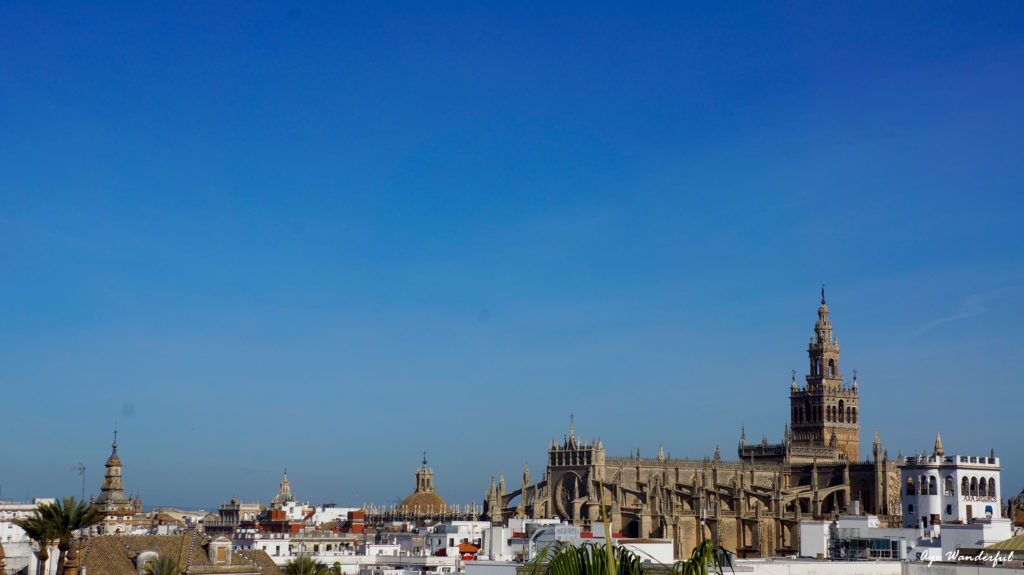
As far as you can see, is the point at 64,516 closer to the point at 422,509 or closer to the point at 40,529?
the point at 40,529

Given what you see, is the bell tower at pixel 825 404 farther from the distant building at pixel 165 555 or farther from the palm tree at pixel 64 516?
the palm tree at pixel 64 516

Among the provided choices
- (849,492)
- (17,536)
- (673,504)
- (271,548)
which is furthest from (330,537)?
(849,492)

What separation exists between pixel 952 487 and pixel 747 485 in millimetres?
37685

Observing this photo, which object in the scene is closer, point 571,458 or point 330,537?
point 330,537

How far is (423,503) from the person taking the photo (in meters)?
168

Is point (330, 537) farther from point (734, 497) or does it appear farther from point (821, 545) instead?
point (821, 545)

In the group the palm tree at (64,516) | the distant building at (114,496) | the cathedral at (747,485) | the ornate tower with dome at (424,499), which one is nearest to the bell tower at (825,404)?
the cathedral at (747,485)

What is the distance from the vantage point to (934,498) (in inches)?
3617

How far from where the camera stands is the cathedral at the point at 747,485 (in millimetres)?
110688

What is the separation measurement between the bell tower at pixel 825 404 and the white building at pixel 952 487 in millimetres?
48713

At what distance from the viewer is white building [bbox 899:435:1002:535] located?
9094cm

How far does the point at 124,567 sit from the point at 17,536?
22023 millimetres

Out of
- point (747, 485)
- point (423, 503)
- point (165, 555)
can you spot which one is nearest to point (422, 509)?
point (423, 503)

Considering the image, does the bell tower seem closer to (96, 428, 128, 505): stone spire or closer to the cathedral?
the cathedral
